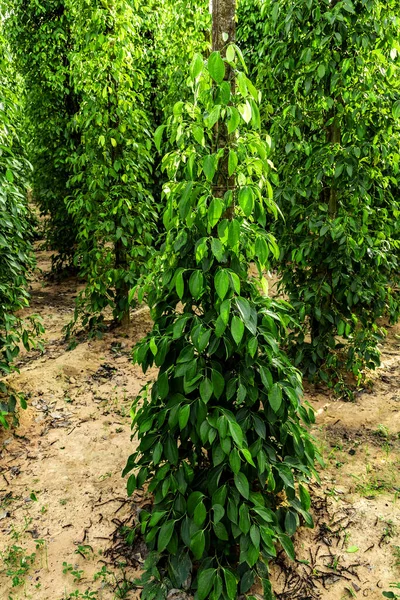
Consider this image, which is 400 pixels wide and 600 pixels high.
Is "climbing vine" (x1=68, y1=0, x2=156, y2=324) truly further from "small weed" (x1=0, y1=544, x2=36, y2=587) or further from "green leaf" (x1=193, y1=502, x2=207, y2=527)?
"green leaf" (x1=193, y1=502, x2=207, y2=527)

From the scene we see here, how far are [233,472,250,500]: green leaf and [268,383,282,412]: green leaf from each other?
32cm

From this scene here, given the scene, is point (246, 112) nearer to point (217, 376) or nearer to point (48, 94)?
point (217, 376)

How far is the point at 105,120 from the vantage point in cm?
430

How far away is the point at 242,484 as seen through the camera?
6.25 feet

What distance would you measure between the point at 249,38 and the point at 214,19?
6.57 m

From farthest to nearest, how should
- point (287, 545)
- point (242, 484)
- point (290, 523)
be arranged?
point (290, 523) < point (287, 545) < point (242, 484)

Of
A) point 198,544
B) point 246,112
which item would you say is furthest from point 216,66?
point 198,544

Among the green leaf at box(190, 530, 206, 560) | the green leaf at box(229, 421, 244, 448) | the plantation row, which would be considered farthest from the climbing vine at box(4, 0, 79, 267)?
the green leaf at box(190, 530, 206, 560)

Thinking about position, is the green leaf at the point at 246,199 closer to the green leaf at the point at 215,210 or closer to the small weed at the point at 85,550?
the green leaf at the point at 215,210

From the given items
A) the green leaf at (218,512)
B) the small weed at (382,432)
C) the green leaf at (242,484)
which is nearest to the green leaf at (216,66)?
the green leaf at (242,484)

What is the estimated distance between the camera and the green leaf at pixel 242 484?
189cm

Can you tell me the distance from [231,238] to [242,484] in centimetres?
104

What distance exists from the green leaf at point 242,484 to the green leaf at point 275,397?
0.32 m

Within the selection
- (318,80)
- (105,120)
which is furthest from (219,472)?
(105,120)
